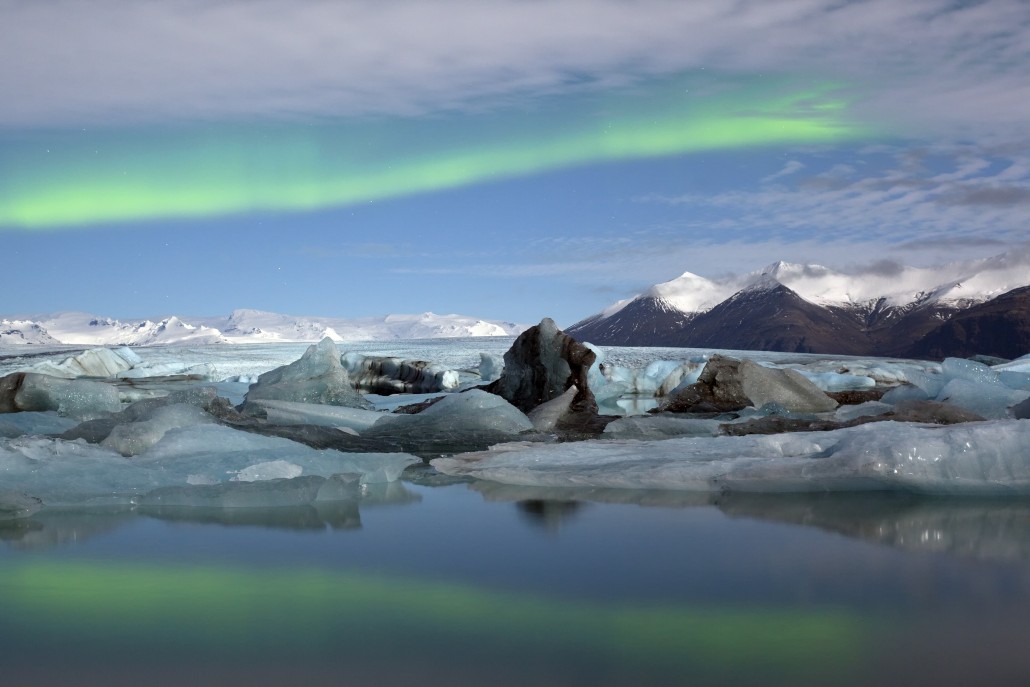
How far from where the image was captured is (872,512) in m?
3.26

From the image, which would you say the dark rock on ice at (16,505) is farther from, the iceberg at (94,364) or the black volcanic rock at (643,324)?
the black volcanic rock at (643,324)

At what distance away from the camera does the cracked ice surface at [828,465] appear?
362cm

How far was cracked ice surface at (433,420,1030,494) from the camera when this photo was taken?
3.62 metres

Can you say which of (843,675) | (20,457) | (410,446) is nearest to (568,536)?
(843,675)

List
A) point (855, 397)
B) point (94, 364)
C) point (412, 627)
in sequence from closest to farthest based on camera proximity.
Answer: point (412, 627) < point (855, 397) < point (94, 364)

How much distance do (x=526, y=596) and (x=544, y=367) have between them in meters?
7.13

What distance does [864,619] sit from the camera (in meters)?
1.95

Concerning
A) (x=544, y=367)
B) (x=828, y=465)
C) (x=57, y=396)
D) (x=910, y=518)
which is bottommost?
(x=910, y=518)

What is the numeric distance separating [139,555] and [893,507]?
254 cm

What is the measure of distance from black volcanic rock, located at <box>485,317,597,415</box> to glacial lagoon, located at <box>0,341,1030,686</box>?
5.58m

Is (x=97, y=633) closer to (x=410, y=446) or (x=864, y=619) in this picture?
(x=864, y=619)

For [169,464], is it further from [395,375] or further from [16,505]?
[395,375]

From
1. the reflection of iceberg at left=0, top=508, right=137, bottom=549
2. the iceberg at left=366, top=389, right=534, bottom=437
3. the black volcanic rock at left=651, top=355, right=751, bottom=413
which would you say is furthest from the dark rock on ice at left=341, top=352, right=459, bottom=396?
the reflection of iceberg at left=0, top=508, right=137, bottom=549

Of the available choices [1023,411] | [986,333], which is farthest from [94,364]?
[986,333]
